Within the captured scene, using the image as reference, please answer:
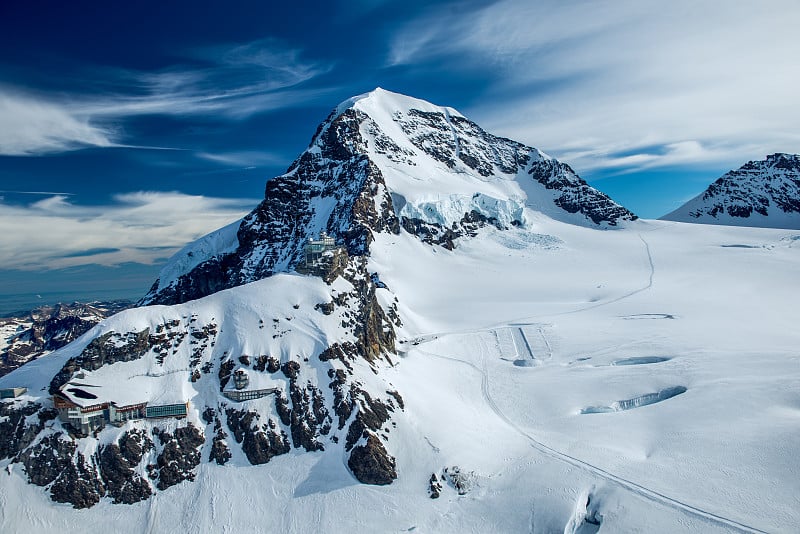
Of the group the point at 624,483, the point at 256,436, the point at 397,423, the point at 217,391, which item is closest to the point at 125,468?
the point at 217,391

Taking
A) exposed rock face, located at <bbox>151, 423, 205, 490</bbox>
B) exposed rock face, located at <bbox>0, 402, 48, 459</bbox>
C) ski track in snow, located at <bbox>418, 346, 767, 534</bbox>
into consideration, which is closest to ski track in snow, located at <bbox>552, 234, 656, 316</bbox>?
ski track in snow, located at <bbox>418, 346, 767, 534</bbox>

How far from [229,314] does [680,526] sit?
53195 millimetres

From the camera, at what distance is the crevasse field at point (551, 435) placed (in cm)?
4434

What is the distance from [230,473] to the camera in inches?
1932

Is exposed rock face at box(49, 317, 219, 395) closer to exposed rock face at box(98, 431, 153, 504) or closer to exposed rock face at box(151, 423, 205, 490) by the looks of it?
exposed rock face at box(151, 423, 205, 490)

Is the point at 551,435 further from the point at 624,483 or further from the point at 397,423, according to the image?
the point at 397,423

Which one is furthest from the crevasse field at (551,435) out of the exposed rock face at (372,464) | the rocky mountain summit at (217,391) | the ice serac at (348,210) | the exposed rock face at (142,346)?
the ice serac at (348,210)

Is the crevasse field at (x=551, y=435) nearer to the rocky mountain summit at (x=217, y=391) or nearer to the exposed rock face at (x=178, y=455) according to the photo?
the rocky mountain summit at (x=217, y=391)

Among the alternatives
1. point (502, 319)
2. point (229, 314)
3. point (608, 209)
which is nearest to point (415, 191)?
point (502, 319)

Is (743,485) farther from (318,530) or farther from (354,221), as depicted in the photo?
(354,221)

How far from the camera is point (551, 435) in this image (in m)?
57.4

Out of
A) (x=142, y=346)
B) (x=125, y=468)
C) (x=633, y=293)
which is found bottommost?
(x=125, y=468)

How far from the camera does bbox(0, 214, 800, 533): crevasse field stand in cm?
4434

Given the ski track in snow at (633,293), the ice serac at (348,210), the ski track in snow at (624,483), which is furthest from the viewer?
the ice serac at (348,210)
